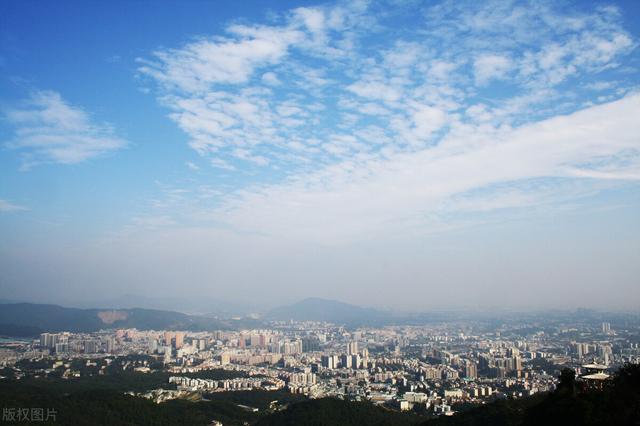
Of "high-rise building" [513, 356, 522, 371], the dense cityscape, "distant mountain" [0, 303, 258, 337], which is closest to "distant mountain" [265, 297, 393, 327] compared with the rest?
"distant mountain" [0, 303, 258, 337]

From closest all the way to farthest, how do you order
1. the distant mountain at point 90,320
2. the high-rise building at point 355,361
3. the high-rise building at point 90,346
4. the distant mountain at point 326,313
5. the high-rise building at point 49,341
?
the high-rise building at point 355,361 → the high-rise building at point 90,346 → the high-rise building at point 49,341 → the distant mountain at point 90,320 → the distant mountain at point 326,313

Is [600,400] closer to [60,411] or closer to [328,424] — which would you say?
[328,424]

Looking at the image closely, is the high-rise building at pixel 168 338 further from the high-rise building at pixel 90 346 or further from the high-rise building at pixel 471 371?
the high-rise building at pixel 471 371

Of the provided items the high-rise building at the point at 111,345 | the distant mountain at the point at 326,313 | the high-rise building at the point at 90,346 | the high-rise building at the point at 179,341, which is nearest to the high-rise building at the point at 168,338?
the high-rise building at the point at 179,341

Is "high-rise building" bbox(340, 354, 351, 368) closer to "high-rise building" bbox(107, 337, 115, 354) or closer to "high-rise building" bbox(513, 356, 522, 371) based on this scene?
"high-rise building" bbox(513, 356, 522, 371)

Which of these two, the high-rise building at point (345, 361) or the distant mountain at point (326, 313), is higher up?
the distant mountain at point (326, 313)

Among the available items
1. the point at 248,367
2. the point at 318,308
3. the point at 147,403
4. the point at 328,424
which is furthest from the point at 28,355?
the point at 318,308

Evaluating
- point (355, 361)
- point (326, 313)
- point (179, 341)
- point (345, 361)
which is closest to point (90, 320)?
point (179, 341)
